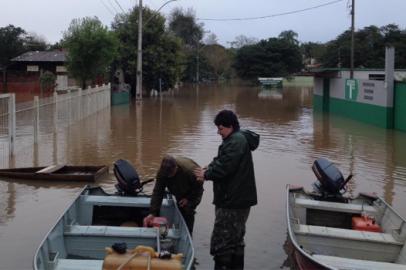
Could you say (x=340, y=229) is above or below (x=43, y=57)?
below

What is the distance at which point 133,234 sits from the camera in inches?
254

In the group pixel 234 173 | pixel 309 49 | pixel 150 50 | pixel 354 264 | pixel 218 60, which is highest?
pixel 309 49

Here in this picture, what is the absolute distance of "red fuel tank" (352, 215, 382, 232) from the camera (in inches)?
294

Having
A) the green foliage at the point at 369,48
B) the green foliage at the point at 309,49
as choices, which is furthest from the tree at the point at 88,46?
the green foliage at the point at 309,49

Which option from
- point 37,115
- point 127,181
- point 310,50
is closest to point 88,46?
point 37,115

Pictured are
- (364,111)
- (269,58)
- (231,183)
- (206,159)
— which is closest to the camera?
(231,183)

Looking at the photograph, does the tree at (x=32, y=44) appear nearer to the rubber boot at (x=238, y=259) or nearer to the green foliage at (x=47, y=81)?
the green foliage at (x=47, y=81)

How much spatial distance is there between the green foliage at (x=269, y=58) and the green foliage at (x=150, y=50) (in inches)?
1725

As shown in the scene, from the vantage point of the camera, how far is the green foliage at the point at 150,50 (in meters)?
46.9

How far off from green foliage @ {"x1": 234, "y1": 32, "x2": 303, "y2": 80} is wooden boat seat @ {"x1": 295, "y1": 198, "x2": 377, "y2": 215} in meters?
85.1

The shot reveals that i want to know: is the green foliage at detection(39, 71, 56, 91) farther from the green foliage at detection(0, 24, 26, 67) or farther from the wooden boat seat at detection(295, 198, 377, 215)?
the wooden boat seat at detection(295, 198, 377, 215)

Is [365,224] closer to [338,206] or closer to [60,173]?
[338,206]

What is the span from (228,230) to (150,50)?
139 feet

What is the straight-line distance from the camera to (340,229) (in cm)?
722
